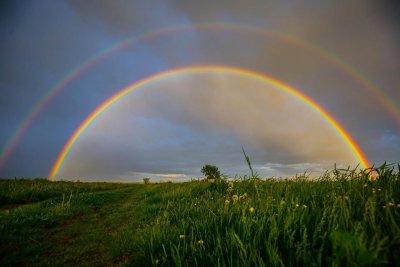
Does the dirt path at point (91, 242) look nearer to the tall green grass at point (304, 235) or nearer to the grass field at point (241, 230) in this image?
the grass field at point (241, 230)

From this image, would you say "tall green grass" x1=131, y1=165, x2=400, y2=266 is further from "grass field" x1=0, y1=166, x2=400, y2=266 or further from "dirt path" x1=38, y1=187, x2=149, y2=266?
"dirt path" x1=38, y1=187, x2=149, y2=266

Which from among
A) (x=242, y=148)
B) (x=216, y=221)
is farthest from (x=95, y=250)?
(x=242, y=148)

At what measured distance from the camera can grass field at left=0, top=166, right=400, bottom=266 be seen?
7.41ft

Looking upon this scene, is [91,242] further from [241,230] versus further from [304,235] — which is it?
[304,235]

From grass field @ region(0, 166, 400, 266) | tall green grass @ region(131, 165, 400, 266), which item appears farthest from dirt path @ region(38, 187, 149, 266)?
tall green grass @ region(131, 165, 400, 266)

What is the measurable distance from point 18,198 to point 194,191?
11.3 m

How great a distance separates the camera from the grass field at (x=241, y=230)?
2258 millimetres

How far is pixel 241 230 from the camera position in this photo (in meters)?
3.21

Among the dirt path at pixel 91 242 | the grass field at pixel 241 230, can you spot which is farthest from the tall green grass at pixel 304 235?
the dirt path at pixel 91 242

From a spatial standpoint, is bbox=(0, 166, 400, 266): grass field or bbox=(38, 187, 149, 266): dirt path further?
bbox=(38, 187, 149, 266): dirt path

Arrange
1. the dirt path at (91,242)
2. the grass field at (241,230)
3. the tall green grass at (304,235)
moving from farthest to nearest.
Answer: the dirt path at (91,242) → the grass field at (241,230) → the tall green grass at (304,235)

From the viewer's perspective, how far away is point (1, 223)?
7215 millimetres

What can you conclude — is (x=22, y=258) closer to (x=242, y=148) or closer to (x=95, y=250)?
(x=95, y=250)

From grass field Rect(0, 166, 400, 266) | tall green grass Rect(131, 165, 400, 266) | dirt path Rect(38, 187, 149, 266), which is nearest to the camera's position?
tall green grass Rect(131, 165, 400, 266)
